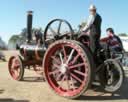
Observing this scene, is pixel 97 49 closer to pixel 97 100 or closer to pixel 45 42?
pixel 97 100

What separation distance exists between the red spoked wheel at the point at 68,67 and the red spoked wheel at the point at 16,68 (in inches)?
110

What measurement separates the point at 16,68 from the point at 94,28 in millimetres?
4371

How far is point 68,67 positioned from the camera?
8.34 metres

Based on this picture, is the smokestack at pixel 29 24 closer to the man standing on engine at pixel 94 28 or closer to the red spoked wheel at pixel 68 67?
the red spoked wheel at pixel 68 67

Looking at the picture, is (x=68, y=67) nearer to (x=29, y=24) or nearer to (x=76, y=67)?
(x=76, y=67)

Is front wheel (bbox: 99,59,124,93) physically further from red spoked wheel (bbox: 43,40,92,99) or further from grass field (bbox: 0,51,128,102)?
red spoked wheel (bbox: 43,40,92,99)

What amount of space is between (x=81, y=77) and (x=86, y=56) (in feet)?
3.16

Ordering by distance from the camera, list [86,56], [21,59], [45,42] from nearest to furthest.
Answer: [86,56] → [45,42] → [21,59]

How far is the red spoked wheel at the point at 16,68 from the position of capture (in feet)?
37.6

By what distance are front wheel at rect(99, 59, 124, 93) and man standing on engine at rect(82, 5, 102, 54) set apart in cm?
53

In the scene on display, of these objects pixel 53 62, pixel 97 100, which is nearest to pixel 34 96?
pixel 53 62

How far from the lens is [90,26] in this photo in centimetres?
864

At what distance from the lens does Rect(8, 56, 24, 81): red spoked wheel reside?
1147 centimetres

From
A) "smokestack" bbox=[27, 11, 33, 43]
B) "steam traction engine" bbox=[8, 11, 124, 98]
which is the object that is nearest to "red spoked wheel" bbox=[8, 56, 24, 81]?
"smokestack" bbox=[27, 11, 33, 43]
